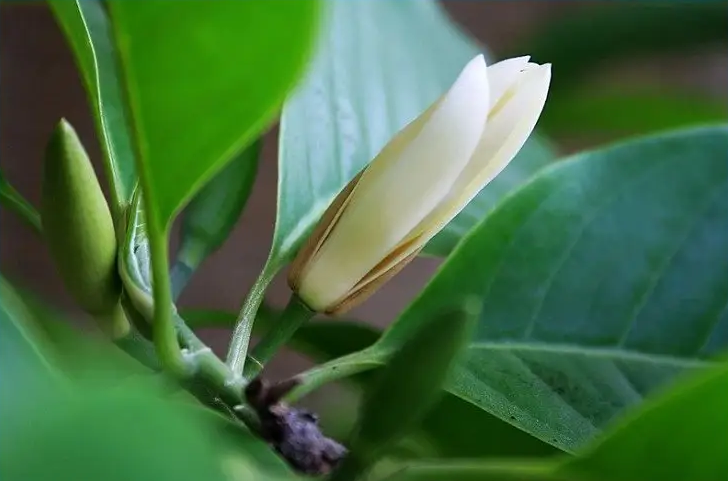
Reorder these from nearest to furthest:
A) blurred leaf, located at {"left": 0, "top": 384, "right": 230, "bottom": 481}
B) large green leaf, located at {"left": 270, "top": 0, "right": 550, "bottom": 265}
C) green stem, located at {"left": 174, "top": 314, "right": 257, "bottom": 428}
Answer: blurred leaf, located at {"left": 0, "top": 384, "right": 230, "bottom": 481} → green stem, located at {"left": 174, "top": 314, "right": 257, "bottom": 428} → large green leaf, located at {"left": 270, "top": 0, "right": 550, "bottom": 265}

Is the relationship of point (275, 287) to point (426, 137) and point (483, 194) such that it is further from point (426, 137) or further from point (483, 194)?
point (426, 137)

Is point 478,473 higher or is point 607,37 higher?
point 607,37

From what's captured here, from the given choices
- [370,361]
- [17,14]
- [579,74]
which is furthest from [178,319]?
[579,74]

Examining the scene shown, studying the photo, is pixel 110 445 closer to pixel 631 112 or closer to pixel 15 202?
pixel 15 202

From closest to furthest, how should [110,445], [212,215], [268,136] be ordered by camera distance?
[110,445]
[212,215]
[268,136]

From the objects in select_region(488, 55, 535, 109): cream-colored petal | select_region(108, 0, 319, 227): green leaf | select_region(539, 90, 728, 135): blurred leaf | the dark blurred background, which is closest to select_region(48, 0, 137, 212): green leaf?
select_region(108, 0, 319, 227): green leaf

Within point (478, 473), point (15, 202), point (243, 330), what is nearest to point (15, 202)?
point (15, 202)

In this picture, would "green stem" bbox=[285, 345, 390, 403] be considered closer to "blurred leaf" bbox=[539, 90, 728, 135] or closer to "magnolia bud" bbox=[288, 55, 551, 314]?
"magnolia bud" bbox=[288, 55, 551, 314]
